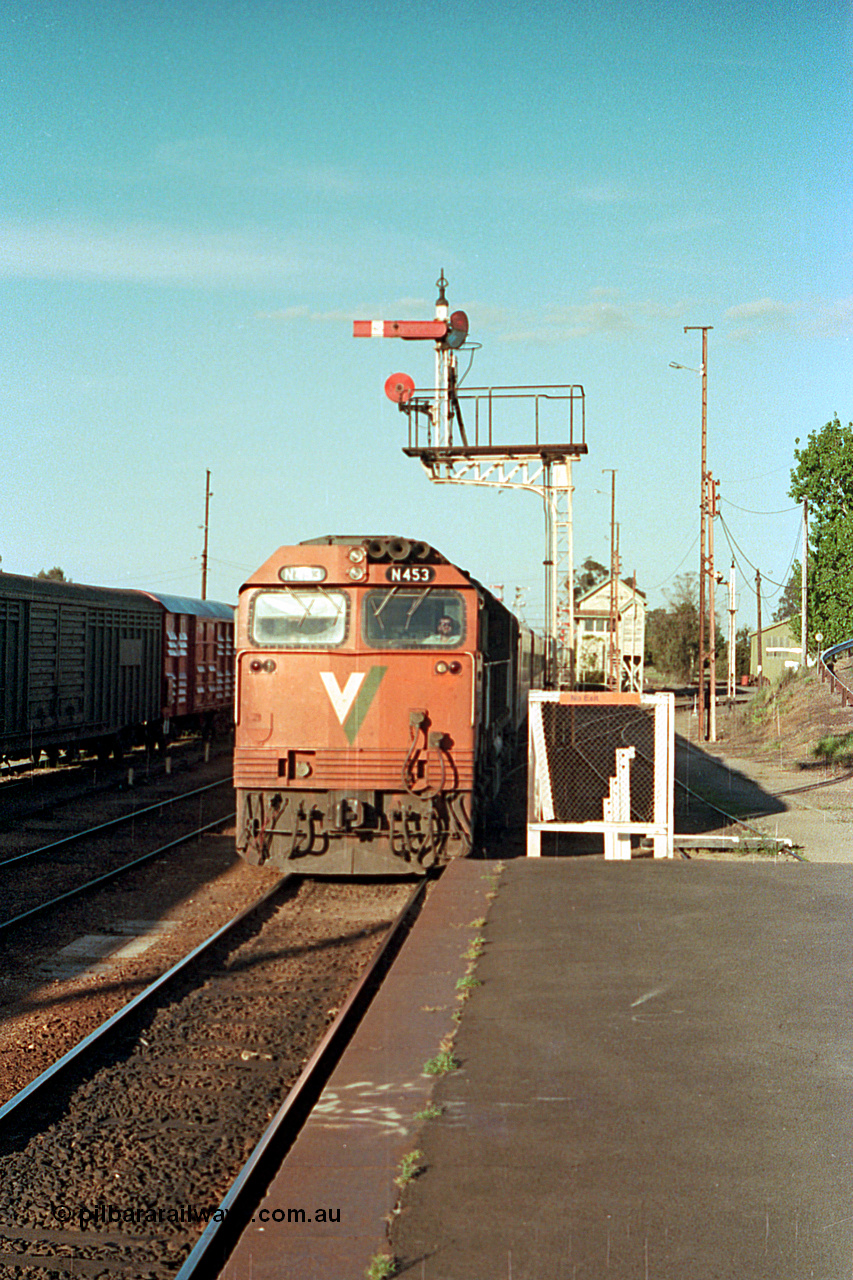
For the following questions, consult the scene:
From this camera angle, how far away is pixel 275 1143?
16.6ft

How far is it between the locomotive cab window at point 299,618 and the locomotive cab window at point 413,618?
0.27 metres

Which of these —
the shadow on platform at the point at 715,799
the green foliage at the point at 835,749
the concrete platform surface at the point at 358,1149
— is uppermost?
the green foliage at the point at 835,749

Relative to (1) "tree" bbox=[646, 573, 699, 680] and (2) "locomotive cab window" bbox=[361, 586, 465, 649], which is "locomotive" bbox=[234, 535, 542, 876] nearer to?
(2) "locomotive cab window" bbox=[361, 586, 465, 649]

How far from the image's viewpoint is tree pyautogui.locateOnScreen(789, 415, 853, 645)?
42125 millimetres

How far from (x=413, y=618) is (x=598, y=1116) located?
7.00 metres

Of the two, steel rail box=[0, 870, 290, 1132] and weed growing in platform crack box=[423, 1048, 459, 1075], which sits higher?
weed growing in platform crack box=[423, 1048, 459, 1075]

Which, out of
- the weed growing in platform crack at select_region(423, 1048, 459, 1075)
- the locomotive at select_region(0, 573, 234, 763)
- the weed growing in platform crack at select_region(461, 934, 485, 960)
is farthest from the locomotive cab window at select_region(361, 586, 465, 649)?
the locomotive at select_region(0, 573, 234, 763)

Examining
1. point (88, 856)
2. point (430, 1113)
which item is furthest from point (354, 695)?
point (430, 1113)

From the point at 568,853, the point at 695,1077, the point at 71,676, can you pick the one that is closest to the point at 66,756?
the point at 71,676

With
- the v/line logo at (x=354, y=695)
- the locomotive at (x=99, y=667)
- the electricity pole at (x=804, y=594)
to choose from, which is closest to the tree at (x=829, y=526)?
the electricity pole at (x=804, y=594)

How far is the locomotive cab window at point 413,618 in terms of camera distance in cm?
1084

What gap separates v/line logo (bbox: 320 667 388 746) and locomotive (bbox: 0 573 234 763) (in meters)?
7.93

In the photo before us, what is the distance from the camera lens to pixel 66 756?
21828mm

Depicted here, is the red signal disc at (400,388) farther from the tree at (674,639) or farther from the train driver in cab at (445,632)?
the tree at (674,639)
